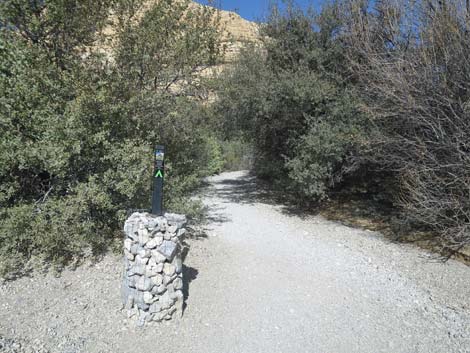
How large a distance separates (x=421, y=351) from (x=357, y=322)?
649mm

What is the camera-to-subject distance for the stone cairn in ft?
11.4

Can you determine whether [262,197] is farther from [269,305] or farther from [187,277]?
[269,305]

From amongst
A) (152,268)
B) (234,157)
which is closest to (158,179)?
(152,268)

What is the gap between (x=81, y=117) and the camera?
4773 millimetres

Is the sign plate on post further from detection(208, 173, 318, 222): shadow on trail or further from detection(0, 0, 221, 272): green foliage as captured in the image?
detection(208, 173, 318, 222): shadow on trail

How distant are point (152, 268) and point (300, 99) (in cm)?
566

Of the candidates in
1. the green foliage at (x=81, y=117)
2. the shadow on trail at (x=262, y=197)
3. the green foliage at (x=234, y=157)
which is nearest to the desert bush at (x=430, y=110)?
the shadow on trail at (x=262, y=197)

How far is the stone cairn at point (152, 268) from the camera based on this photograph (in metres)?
3.49

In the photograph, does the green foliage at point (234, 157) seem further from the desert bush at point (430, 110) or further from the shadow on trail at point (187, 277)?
the shadow on trail at point (187, 277)

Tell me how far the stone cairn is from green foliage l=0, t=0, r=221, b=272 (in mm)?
1409

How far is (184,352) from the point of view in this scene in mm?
→ 3154

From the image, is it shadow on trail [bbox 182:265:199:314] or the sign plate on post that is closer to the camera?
the sign plate on post

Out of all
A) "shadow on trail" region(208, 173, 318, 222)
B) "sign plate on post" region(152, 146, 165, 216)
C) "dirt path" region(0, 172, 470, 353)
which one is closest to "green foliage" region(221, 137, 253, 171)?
"shadow on trail" region(208, 173, 318, 222)

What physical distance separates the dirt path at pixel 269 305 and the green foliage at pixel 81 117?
70 cm
